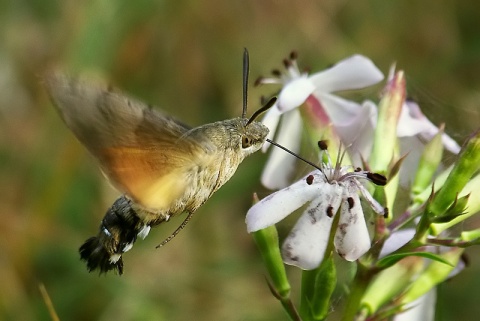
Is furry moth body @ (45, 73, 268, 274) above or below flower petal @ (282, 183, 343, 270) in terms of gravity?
above

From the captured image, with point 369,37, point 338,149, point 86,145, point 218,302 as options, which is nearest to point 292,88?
point 338,149

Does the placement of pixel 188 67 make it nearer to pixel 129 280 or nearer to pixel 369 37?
pixel 369 37

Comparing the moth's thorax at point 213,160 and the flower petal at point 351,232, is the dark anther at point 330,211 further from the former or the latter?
the moth's thorax at point 213,160

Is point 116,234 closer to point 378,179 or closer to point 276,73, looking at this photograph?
point 378,179

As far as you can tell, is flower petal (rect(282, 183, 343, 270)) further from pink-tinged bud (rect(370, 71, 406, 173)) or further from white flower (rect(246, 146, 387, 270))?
pink-tinged bud (rect(370, 71, 406, 173))

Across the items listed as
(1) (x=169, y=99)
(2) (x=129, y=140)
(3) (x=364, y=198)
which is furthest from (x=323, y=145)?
(1) (x=169, y=99)

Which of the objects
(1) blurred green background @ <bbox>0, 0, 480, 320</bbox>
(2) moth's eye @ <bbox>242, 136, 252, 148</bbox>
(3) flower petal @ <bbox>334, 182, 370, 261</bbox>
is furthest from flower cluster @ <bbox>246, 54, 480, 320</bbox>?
(1) blurred green background @ <bbox>0, 0, 480, 320</bbox>

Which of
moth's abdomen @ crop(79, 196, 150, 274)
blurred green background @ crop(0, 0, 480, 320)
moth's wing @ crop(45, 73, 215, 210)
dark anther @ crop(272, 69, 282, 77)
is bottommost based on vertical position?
blurred green background @ crop(0, 0, 480, 320)
